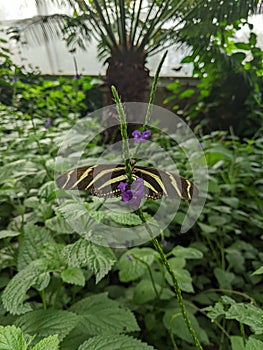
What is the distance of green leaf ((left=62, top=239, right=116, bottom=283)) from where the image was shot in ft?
1.76

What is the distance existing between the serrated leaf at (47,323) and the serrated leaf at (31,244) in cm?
13

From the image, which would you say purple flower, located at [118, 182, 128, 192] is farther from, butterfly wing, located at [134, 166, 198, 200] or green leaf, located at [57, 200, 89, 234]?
green leaf, located at [57, 200, 89, 234]

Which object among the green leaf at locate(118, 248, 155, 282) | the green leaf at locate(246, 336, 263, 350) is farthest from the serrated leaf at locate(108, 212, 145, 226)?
the green leaf at locate(118, 248, 155, 282)

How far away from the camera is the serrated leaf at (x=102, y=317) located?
2.12 feet

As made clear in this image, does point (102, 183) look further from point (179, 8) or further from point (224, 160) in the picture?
point (179, 8)

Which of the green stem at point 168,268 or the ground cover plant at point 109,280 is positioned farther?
the ground cover plant at point 109,280

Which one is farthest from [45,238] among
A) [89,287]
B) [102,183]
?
[102,183]

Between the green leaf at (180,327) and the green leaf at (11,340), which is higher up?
the green leaf at (11,340)

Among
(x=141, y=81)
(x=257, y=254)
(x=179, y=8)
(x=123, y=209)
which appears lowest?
(x=257, y=254)

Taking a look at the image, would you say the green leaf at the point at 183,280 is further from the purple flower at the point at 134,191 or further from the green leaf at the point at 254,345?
the purple flower at the point at 134,191

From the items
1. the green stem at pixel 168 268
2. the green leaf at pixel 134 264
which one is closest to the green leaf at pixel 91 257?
the green stem at pixel 168 268

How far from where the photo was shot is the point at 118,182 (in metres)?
0.39

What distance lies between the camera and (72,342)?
0.64m

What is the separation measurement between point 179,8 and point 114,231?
121 cm
